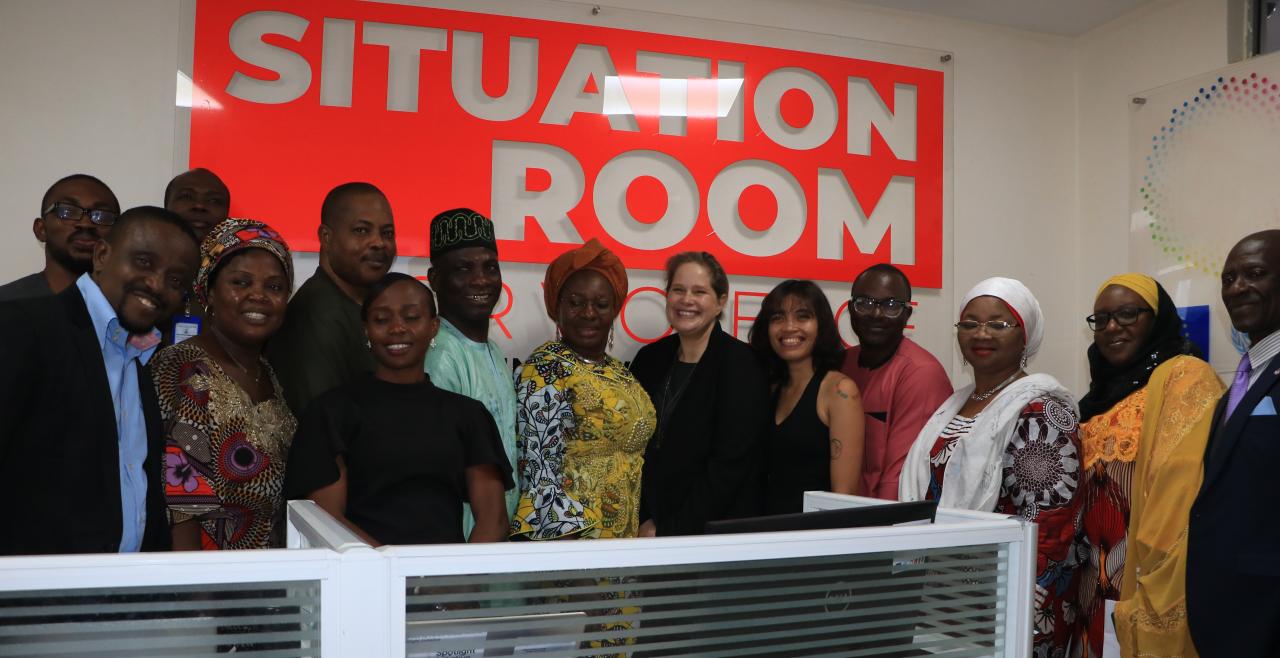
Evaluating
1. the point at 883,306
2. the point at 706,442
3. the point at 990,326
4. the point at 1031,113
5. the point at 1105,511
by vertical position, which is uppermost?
the point at 1031,113

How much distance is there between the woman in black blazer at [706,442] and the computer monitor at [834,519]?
1539 mm

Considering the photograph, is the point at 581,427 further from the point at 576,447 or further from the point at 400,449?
the point at 400,449

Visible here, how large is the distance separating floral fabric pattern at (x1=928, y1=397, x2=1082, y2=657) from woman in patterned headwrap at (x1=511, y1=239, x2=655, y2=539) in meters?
1.07

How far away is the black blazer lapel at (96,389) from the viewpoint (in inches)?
68.5

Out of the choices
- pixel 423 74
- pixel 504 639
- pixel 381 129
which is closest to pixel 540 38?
pixel 423 74

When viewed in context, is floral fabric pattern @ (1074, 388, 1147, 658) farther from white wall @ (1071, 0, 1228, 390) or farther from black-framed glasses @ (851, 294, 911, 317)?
white wall @ (1071, 0, 1228, 390)

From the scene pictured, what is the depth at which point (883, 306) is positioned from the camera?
12.3 feet

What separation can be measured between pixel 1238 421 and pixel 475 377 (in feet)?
6.44

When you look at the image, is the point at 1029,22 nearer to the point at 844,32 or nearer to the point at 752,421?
the point at 844,32

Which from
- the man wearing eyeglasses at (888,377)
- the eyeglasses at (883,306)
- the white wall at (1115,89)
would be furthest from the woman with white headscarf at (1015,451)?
the white wall at (1115,89)

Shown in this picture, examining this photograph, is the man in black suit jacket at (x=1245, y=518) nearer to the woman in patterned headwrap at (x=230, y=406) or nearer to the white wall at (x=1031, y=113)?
the woman in patterned headwrap at (x=230, y=406)

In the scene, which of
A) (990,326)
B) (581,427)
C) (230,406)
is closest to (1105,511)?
(990,326)

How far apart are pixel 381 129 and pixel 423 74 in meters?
0.30

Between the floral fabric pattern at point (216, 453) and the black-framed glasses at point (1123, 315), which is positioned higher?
the black-framed glasses at point (1123, 315)
